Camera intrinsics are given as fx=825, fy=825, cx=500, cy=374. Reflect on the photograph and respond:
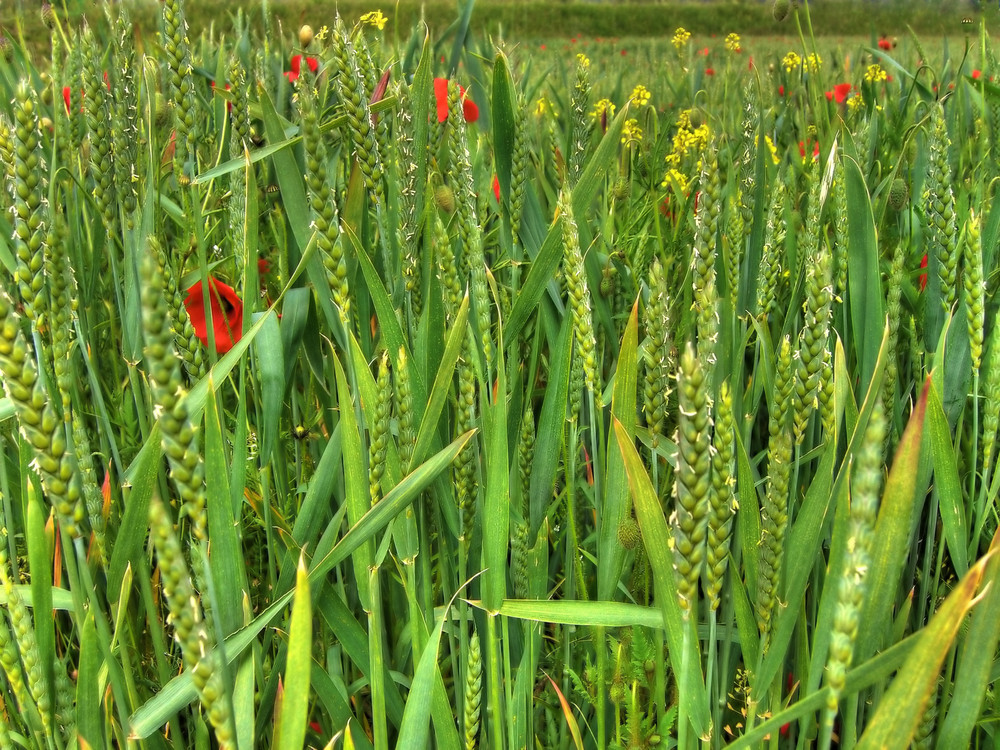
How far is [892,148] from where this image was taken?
3.60 feet

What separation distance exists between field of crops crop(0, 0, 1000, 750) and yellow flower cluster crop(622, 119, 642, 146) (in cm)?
43

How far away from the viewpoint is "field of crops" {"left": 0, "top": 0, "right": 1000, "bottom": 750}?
1.12 ft

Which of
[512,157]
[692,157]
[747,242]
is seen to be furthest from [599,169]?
[692,157]

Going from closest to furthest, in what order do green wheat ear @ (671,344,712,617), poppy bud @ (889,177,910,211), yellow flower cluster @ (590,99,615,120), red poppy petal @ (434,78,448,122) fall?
1. green wheat ear @ (671,344,712,617)
2. poppy bud @ (889,177,910,211)
3. red poppy petal @ (434,78,448,122)
4. yellow flower cluster @ (590,99,615,120)

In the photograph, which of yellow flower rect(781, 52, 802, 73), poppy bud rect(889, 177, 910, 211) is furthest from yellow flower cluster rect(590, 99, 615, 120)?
poppy bud rect(889, 177, 910, 211)

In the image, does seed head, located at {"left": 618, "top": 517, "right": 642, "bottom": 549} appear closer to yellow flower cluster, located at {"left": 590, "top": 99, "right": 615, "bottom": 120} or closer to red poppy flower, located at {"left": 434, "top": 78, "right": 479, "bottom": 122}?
red poppy flower, located at {"left": 434, "top": 78, "right": 479, "bottom": 122}

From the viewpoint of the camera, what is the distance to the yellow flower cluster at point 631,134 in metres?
1.19

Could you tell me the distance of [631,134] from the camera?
50.1 inches

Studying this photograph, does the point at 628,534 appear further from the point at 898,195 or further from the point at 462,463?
the point at 898,195

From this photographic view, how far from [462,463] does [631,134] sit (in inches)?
36.8

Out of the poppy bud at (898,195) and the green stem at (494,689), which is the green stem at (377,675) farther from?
the poppy bud at (898,195)

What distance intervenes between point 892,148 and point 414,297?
2.70ft

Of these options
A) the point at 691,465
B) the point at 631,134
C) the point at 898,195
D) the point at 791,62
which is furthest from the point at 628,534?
the point at 791,62

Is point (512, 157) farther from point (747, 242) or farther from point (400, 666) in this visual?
point (400, 666)
